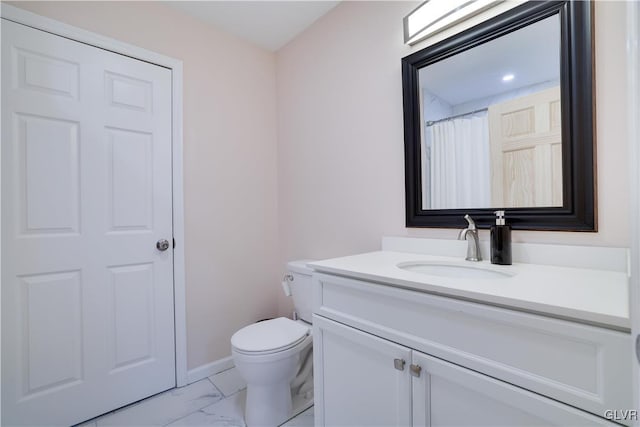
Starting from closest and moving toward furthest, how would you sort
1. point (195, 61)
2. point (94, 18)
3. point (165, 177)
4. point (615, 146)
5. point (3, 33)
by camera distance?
point (615, 146)
point (3, 33)
point (94, 18)
point (165, 177)
point (195, 61)

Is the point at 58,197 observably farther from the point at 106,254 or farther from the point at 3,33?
the point at 3,33

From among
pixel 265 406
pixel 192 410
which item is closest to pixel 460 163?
pixel 265 406

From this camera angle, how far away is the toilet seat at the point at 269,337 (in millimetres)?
1381

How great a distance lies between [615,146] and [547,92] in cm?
28

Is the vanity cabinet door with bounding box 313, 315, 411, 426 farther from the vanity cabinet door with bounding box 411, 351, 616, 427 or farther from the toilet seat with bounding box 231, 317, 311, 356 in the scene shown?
the toilet seat with bounding box 231, 317, 311, 356

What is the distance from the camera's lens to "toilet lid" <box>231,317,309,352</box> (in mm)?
1396

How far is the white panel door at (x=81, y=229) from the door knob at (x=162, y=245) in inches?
0.9

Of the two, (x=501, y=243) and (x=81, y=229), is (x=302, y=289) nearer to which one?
(x=501, y=243)

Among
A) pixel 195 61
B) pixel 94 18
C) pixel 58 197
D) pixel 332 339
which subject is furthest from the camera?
pixel 195 61

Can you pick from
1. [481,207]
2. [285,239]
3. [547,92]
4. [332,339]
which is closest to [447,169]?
[481,207]

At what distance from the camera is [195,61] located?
189 cm

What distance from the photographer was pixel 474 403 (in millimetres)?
757

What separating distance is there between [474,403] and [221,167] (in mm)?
1850

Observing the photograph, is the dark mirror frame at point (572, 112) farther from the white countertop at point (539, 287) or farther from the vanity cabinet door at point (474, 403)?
the vanity cabinet door at point (474, 403)
